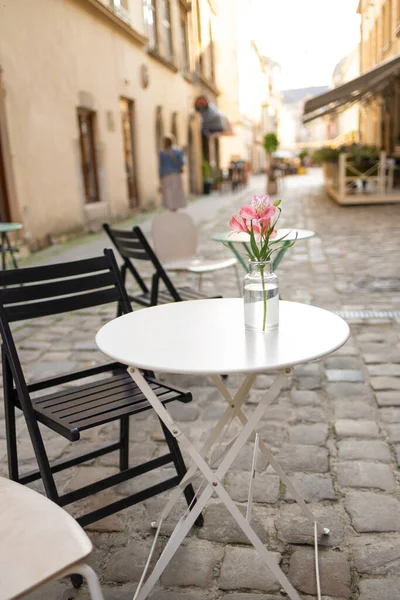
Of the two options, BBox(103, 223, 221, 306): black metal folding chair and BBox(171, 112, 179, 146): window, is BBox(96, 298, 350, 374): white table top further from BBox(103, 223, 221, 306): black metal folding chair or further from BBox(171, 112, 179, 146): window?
BBox(171, 112, 179, 146): window

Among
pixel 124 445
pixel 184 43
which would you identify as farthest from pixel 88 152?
pixel 124 445

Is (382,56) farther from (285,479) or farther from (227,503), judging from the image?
(227,503)

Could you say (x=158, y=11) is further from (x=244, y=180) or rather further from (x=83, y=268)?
(x=83, y=268)

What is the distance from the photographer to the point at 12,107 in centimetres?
880

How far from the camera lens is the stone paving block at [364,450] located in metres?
2.80

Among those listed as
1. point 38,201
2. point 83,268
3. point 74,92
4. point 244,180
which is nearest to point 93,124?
point 74,92

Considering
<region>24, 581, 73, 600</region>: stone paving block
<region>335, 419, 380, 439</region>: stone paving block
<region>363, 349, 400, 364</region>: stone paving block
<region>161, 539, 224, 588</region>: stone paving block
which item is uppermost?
<region>363, 349, 400, 364</region>: stone paving block

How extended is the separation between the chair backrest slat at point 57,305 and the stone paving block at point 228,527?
1.00m

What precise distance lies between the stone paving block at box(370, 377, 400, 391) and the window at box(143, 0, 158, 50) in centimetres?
1442

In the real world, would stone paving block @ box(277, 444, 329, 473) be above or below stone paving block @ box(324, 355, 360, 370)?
below

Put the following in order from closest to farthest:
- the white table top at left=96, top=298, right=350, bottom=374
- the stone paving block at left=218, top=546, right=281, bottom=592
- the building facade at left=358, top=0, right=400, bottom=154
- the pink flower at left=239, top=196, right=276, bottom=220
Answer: the white table top at left=96, top=298, right=350, bottom=374
the pink flower at left=239, top=196, right=276, bottom=220
the stone paving block at left=218, top=546, right=281, bottom=592
the building facade at left=358, top=0, right=400, bottom=154

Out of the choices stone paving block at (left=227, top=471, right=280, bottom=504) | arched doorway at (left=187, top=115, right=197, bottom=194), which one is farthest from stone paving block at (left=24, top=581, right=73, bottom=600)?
arched doorway at (left=187, top=115, right=197, bottom=194)

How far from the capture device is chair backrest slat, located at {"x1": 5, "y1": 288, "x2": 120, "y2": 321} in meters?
2.35

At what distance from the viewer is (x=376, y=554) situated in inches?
84.4
